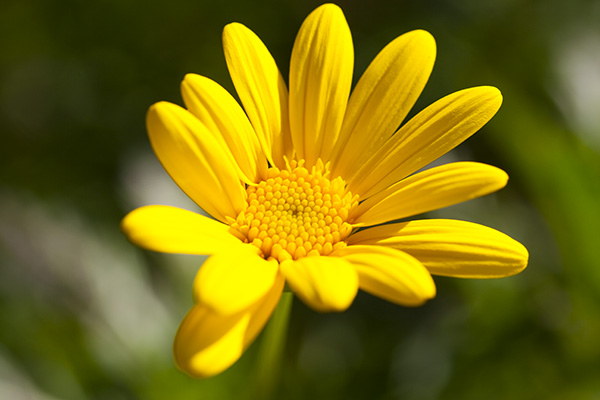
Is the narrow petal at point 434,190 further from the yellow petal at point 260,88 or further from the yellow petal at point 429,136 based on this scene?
the yellow petal at point 260,88

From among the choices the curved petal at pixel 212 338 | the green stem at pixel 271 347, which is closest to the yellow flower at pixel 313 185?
the curved petal at pixel 212 338

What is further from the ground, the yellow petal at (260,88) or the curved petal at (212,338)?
the yellow petal at (260,88)

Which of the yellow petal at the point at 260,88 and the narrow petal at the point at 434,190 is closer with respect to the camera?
the narrow petal at the point at 434,190

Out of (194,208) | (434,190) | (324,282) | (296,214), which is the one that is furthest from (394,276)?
(194,208)

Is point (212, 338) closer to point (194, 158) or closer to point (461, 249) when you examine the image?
point (194, 158)

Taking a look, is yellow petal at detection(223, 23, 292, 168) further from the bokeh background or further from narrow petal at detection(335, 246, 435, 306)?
the bokeh background
